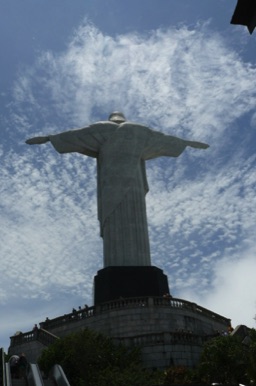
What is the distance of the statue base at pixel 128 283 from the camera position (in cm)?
3194

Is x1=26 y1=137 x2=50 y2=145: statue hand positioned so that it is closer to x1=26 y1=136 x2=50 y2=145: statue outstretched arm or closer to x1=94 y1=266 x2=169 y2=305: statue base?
x1=26 y1=136 x2=50 y2=145: statue outstretched arm

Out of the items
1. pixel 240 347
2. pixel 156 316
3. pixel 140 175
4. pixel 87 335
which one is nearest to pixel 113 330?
pixel 156 316

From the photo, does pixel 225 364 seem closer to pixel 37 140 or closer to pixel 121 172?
pixel 121 172

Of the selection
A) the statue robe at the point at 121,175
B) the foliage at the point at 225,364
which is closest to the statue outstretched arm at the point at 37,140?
the statue robe at the point at 121,175

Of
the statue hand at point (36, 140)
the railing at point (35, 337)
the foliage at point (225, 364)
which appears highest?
the statue hand at point (36, 140)

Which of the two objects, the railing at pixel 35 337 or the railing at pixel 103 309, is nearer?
the railing at pixel 35 337

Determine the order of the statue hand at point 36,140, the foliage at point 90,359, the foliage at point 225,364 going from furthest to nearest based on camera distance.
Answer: the statue hand at point 36,140 → the foliage at point 90,359 → the foliage at point 225,364

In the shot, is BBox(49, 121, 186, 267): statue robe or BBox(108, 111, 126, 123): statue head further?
BBox(108, 111, 126, 123): statue head

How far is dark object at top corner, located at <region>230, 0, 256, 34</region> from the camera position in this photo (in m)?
7.08

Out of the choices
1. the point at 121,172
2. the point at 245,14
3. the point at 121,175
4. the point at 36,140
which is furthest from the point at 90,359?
the point at 36,140

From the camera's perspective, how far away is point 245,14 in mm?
7246

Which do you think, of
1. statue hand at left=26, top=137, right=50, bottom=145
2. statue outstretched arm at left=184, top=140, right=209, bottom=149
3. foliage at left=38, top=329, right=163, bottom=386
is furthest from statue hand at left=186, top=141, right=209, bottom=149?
foliage at left=38, top=329, right=163, bottom=386

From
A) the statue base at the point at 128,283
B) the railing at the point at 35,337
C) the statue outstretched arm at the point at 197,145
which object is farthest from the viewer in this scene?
the statue outstretched arm at the point at 197,145

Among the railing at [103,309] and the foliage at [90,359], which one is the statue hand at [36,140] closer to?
the railing at [103,309]
